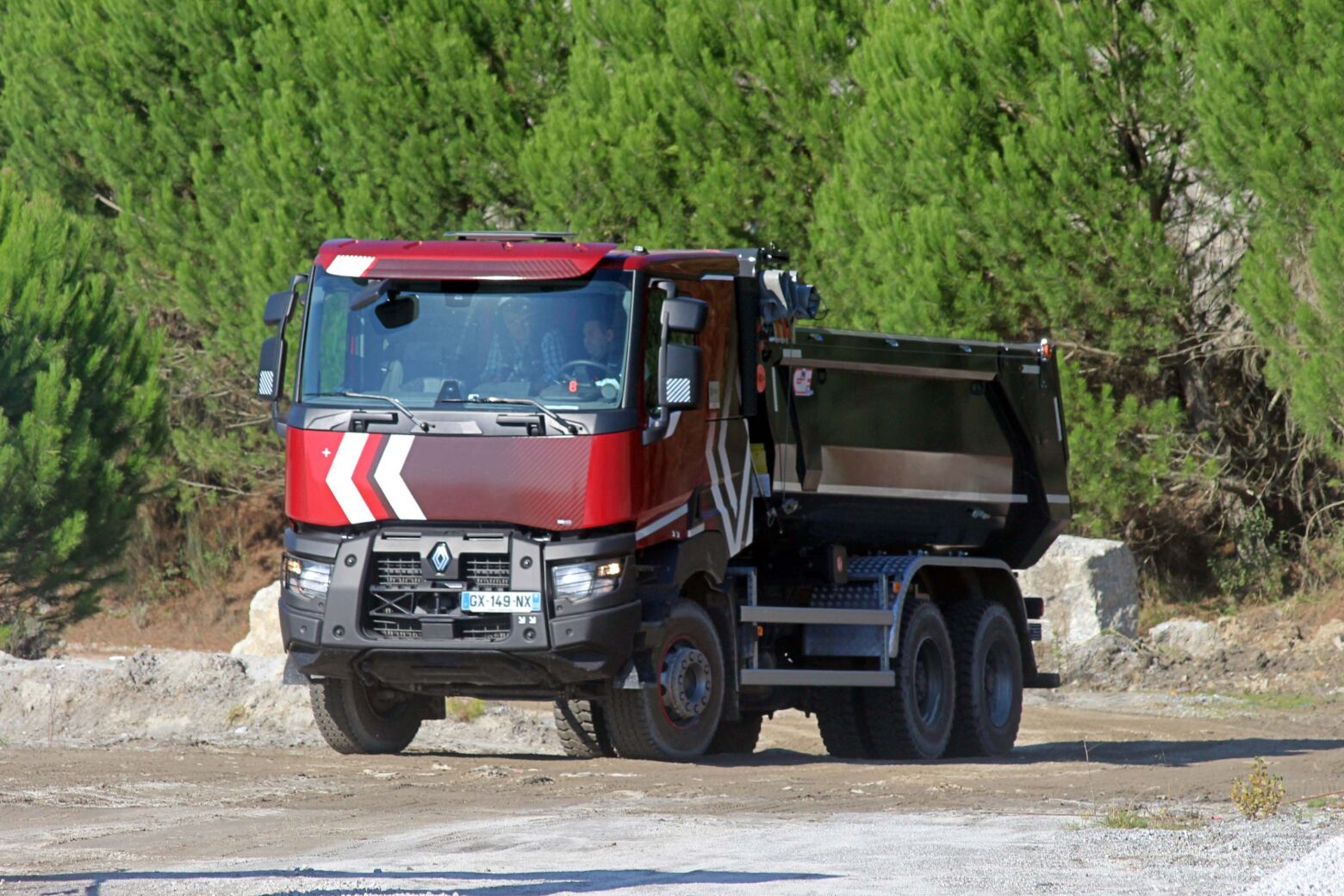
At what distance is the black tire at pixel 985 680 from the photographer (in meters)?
14.0

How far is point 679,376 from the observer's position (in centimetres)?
1054

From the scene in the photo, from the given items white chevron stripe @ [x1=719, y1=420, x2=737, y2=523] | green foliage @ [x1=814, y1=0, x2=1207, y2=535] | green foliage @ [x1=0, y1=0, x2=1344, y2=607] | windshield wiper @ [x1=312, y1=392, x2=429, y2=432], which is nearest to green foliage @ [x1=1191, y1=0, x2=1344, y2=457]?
green foliage @ [x1=0, y1=0, x2=1344, y2=607]

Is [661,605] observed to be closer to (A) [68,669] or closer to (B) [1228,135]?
(A) [68,669]

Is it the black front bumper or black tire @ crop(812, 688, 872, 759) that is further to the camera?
black tire @ crop(812, 688, 872, 759)

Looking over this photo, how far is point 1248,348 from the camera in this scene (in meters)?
22.1

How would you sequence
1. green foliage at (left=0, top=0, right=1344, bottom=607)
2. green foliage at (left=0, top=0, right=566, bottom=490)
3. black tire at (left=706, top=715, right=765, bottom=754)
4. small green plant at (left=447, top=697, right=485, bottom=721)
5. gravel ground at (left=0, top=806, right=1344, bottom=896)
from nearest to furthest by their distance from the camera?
gravel ground at (left=0, top=806, right=1344, bottom=896), black tire at (left=706, top=715, right=765, bottom=754), small green plant at (left=447, top=697, right=485, bottom=721), green foliage at (left=0, top=0, right=1344, bottom=607), green foliage at (left=0, top=0, right=566, bottom=490)

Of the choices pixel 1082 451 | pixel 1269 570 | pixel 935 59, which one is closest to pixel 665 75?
pixel 935 59

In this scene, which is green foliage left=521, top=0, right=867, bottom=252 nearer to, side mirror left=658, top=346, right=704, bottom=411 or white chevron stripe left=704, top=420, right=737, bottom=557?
white chevron stripe left=704, top=420, right=737, bottom=557

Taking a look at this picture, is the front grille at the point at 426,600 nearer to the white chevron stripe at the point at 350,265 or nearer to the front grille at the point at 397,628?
the front grille at the point at 397,628

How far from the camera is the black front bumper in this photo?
34.7 feet

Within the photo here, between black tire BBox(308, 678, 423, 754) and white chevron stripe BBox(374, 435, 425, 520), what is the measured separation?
5.02 ft

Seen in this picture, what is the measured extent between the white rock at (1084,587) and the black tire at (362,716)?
10.9 metres

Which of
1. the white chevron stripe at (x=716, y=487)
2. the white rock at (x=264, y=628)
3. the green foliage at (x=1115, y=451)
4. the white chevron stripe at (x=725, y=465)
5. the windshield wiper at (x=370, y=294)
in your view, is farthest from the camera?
the white rock at (x=264, y=628)

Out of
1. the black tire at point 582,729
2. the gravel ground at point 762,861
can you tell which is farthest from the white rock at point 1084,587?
the gravel ground at point 762,861
